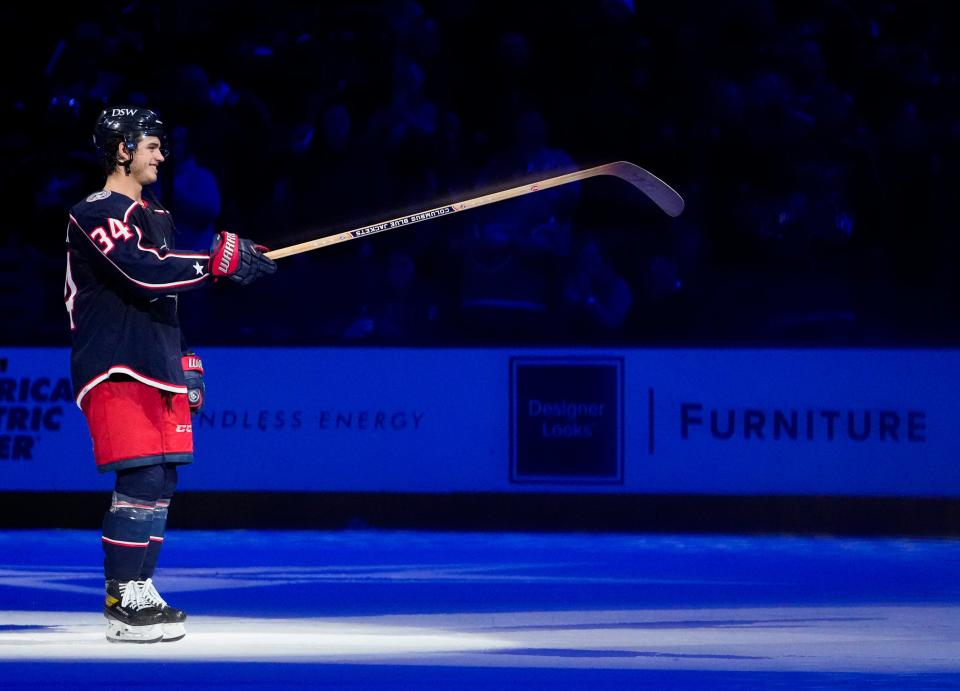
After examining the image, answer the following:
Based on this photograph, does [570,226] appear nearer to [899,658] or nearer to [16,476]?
[16,476]

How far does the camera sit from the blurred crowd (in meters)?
7.04

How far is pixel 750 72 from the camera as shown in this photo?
7371mm

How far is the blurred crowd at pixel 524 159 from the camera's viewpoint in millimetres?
7039

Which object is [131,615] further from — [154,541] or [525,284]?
[525,284]

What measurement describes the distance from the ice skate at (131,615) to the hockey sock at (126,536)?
4cm

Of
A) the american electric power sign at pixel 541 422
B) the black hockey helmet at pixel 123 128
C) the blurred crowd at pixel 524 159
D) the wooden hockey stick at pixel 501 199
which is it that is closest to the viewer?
the black hockey helmet at pixel 123 128

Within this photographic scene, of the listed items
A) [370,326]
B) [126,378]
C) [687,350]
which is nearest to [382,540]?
[370,326]

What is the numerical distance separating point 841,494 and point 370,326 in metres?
2.47

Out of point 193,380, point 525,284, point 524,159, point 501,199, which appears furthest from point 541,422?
point 193,380

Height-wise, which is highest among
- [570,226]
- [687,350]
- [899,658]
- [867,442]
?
[570,226]

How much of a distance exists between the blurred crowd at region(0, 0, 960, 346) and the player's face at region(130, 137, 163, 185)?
3.10 m

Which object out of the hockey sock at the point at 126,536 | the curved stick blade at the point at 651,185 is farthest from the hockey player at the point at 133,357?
the curved stick blade at the point at 651,185

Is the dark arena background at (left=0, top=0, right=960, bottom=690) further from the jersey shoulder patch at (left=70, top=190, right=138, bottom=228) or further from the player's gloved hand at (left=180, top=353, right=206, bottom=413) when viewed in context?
the jersey shoulder patch at (left=70, top=190, right=138, bottom=228)

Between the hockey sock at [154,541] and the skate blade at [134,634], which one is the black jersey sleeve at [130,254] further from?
the skate blade at [134,634]
